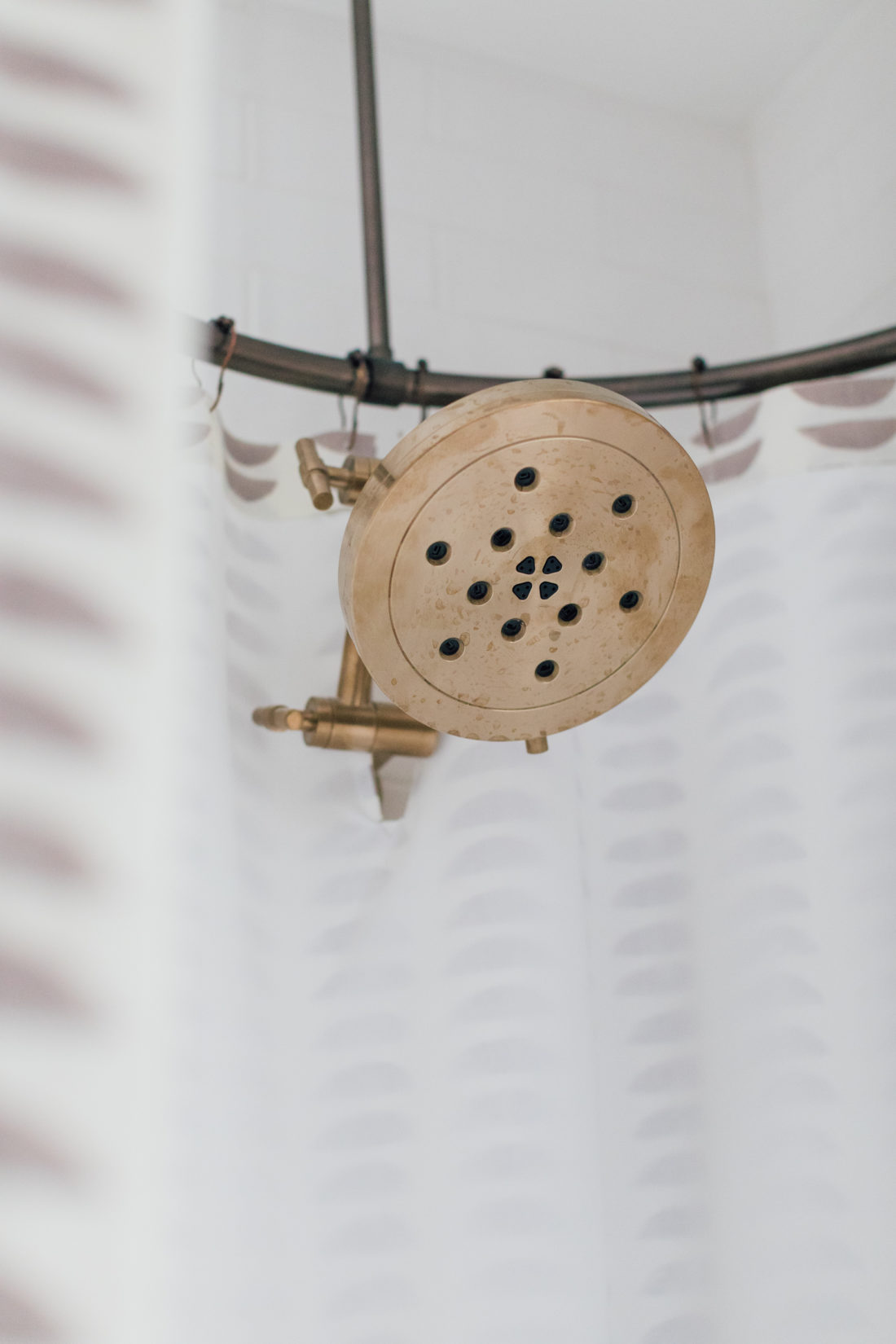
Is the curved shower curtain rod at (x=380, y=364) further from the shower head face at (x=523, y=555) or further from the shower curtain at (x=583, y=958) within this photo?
the shower head face at (x=523, y=555)

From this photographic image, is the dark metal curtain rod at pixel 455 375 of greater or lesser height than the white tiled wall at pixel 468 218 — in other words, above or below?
below

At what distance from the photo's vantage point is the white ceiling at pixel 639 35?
1.17 m

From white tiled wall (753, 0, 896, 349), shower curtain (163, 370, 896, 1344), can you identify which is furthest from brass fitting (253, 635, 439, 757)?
white tiled wall (753, 0, 896, 349)

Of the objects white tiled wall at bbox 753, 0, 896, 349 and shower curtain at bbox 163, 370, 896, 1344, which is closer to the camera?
shower curtain at bbox 163, 370, 896, 1344

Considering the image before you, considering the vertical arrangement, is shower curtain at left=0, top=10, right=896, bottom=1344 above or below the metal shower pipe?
below

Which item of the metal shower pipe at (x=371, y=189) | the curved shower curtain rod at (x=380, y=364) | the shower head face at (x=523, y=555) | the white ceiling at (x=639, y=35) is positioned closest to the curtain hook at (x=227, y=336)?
the curved shower curtain rod at (x=380, y=364)

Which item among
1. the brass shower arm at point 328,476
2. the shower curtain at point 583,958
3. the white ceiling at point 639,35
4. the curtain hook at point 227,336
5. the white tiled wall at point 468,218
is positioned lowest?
the shower curtain at point 583,958

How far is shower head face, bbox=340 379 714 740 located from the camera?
1.76 ft

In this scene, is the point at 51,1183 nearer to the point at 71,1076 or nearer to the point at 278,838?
the point at 71,1076

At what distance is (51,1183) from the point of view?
119 millimetres

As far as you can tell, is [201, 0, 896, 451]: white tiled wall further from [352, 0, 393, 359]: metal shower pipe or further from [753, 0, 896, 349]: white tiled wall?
[352, 0, 393, 359]: metal shower pipe

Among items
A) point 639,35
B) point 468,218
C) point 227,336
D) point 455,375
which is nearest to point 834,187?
point 639,35

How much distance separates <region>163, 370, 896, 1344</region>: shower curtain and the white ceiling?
603mm

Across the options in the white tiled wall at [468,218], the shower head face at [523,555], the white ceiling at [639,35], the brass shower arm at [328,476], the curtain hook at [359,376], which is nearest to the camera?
the shower head face at [523,555]
